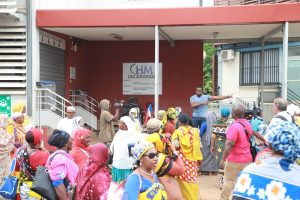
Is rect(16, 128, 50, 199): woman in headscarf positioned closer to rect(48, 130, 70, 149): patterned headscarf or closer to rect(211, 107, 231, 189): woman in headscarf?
rect(48, 130, 70, 149): patterned headscarf

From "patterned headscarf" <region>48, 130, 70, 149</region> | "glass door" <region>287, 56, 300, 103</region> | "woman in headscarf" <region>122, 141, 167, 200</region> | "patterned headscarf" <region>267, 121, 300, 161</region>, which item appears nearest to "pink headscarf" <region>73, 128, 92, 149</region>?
"patterned headscarf" <region>48, 130, 70, 149</region>

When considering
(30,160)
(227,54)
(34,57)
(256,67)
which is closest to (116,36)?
(34,57)

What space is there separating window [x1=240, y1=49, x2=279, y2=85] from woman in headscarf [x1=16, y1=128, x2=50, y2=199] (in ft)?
52.3

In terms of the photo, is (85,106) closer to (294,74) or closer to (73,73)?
(73,73)

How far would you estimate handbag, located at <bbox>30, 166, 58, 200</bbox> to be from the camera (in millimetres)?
4352

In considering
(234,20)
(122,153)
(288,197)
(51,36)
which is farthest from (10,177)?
(51,36)

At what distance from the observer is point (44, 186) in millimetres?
4359

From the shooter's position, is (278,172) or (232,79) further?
(232,79)

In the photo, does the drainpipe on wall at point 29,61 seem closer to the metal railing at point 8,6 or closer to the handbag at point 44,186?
the metal railing at point 8,6

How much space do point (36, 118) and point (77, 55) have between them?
13.3ft

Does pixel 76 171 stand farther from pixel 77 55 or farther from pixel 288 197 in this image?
pixel 77 55

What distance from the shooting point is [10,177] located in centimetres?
515

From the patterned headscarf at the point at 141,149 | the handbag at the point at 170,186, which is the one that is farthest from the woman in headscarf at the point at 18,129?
the patterned headscarf at the point at 141,149

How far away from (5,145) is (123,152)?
2059 mm
